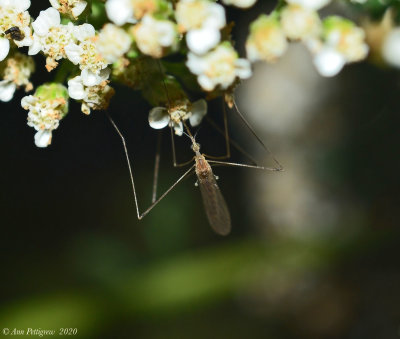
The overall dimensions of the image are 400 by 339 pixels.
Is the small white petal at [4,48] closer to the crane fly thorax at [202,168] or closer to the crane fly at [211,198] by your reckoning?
the crane fly at [211,198]

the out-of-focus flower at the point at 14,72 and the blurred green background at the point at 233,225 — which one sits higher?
the out-of-focus flower at the point at 14,72

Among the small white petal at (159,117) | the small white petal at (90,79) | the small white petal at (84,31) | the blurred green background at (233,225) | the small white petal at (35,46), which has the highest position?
the small white petal at (84,31)

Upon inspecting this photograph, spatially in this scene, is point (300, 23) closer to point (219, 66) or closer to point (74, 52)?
point (219, 66)

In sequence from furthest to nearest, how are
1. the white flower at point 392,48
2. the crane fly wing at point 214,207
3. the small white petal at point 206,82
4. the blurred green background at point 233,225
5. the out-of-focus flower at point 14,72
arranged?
the blurred green background at point 233,225 → the crane fly wing at point 214,207 → the white flower at point 392,48 → the out-of-focus flower at point 14,72 → the small white petal at point 206,82

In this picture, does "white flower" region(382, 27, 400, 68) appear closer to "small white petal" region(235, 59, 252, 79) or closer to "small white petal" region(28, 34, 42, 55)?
"small white petal" region(235, 59, 252, 79)

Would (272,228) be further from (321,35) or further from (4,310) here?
(321,35)

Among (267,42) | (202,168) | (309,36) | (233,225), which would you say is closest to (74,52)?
(267,42)

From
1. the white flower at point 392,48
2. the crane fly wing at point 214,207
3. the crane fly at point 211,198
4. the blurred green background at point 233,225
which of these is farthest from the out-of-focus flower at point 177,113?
the blurred green background at point 233,225

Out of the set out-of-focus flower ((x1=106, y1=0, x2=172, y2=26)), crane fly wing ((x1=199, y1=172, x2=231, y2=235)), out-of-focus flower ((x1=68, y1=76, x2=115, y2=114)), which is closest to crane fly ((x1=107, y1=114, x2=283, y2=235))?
crane fly wing ((x1=199, y1=172, x2=231, y2=235))
